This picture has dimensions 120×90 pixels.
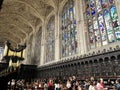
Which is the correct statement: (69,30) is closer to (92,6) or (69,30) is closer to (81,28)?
(81,28)

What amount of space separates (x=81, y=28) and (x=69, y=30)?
2524 millimetres

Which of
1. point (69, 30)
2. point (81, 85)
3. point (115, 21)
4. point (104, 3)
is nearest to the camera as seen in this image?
point (81, 85)

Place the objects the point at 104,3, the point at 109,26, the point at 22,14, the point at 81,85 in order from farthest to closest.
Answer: the point at 22,14, the point at 104,3, the point at 109,26, the point at 81,85

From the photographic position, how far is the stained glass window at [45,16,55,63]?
17.7 m

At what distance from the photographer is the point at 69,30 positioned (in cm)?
1427

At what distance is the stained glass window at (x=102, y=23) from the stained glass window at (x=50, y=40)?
7412 mm

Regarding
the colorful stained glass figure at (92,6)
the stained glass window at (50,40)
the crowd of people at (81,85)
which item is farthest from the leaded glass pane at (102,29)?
the stained glass window at (50,40)

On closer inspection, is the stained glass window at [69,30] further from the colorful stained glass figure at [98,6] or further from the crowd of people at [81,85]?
the crowd of people at [81,85]

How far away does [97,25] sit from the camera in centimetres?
1059

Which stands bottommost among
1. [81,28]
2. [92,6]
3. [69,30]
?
[81,28]

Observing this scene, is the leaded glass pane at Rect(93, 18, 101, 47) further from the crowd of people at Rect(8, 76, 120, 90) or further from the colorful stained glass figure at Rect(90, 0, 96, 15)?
the crowd of people at Rect(8, 76, 120, 90)

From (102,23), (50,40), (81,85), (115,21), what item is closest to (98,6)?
(102,23)

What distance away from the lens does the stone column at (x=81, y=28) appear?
37.0ft

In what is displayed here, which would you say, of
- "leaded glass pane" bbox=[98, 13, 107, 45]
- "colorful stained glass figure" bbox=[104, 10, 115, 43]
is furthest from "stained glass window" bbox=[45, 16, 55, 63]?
"colorful stained glass figure" bbox=[104, 10, 115, 43]
